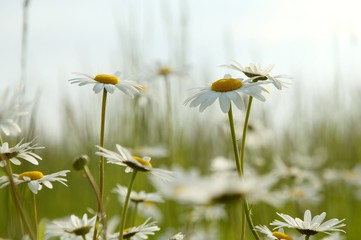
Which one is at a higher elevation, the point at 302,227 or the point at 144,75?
the point at 144,75

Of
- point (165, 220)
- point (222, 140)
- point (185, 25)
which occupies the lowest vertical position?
point (165, 220)

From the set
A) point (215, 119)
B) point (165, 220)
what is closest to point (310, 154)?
point (215, 119)

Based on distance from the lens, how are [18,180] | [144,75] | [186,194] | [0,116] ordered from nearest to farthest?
1. [186,194]
2. [0,116]
3. [18,180]
4. [144,75]

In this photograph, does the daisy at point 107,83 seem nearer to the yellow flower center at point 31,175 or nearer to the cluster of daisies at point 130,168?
the cluster of daisies at point 130,168

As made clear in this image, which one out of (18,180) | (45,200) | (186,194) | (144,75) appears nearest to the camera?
(186,194)

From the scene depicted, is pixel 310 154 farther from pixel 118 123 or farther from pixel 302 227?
pixel 302 227

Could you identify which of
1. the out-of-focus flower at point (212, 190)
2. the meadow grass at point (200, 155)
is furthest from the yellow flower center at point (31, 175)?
the meadow grass at point (200, 155)

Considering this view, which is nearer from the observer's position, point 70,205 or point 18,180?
point 18,180
